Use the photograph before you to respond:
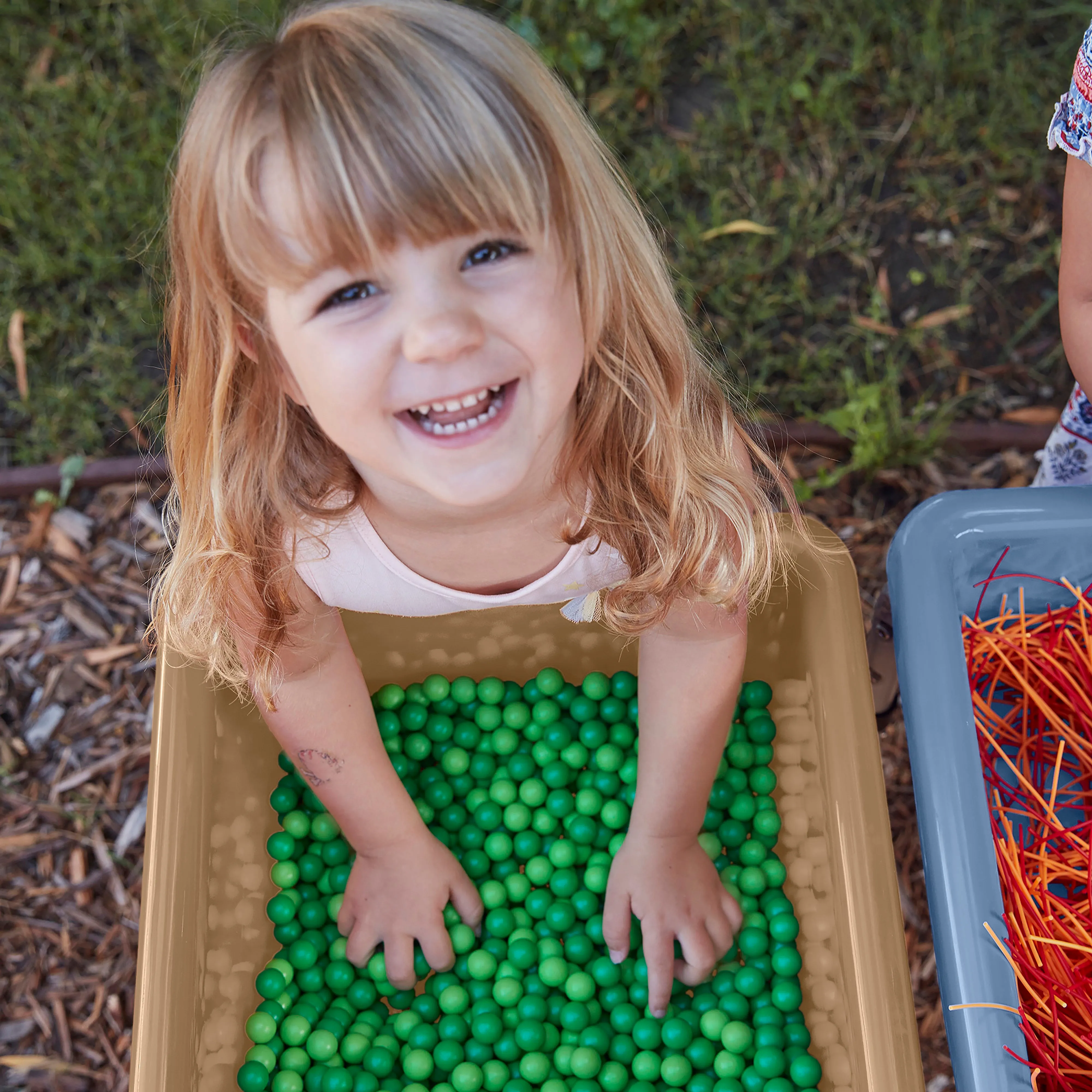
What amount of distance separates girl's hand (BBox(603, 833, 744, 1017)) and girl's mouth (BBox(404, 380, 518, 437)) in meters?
0.56

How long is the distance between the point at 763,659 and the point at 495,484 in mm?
641

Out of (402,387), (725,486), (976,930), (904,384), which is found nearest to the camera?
(402,387)

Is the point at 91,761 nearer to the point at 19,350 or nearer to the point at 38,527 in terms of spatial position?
the point at 38,527

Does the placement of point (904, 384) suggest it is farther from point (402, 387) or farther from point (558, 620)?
point (402, 387)

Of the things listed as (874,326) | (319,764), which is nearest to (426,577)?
(319,764)

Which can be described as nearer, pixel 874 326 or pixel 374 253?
pixel 374 253

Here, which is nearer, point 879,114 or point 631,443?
point 631,443

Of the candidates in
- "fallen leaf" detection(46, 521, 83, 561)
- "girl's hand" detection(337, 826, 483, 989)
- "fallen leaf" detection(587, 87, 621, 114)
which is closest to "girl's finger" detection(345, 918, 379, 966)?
"girl's hand" detection(337, 826, 483, 989)

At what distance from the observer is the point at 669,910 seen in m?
1.20

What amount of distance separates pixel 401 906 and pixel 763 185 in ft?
3.96

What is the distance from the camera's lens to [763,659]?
4.52 ft

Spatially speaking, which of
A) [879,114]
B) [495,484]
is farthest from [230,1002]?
[879,114]

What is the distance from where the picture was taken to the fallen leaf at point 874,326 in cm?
172

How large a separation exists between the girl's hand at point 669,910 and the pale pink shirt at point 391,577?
0.28 m
